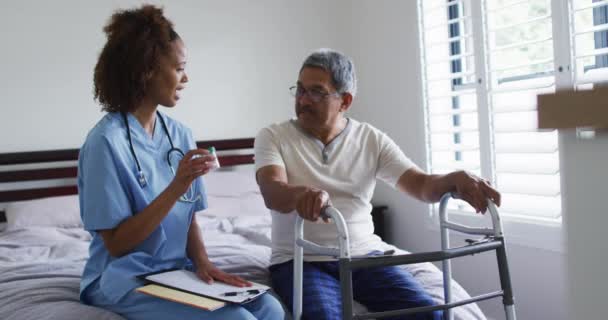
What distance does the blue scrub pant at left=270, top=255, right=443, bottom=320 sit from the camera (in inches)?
59.2

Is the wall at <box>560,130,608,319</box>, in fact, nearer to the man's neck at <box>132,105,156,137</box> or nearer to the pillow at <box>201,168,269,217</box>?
the man's neck at <box>132,105,156,137</box>

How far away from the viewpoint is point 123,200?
1.48 meters

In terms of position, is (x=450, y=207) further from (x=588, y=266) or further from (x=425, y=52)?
(x=588, y=266)

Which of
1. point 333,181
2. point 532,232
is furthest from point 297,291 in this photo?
point 532,232

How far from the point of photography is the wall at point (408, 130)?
8.21 feet

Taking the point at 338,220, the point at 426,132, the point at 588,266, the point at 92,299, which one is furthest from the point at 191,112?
A: the point at 588,266

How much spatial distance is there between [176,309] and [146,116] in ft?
1.89

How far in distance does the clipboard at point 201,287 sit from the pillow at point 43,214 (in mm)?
1451

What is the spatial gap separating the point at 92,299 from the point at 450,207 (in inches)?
77.3

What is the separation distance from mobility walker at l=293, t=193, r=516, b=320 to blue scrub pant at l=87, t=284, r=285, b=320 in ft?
0.24

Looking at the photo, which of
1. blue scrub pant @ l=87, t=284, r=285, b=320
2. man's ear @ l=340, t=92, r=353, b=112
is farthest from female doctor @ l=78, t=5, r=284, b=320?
man's ear @ l=340, t=92, r=353, b=112

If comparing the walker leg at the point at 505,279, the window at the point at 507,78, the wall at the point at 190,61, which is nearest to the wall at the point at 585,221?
the walker leg at the point at 505,279

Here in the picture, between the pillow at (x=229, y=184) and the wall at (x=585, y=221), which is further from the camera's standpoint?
the pillow at (x=229, y=184)

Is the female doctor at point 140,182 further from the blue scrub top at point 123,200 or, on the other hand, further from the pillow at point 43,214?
the pillow at point 43,214
